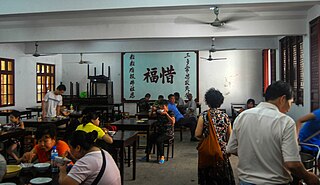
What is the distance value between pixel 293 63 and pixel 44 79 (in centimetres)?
889

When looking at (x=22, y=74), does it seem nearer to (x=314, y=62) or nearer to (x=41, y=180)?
(x=314, y=62)

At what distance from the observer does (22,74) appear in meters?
10.7

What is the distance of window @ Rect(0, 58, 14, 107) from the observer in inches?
381

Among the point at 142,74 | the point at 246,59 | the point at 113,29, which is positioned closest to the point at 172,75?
the point at 142,74

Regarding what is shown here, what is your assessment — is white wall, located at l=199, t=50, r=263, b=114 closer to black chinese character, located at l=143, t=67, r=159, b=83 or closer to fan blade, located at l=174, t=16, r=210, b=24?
black chinese character, located at l=143, t=67, r=159, b=83

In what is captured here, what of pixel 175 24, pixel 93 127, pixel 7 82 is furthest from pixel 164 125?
pixel 7 82

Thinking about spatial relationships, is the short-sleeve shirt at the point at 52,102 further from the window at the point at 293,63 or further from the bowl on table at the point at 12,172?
the window at the point at 293,63

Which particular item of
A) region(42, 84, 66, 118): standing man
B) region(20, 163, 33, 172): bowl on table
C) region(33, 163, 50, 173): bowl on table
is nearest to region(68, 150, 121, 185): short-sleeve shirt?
region(33, 163, 50, 173): bowl on table

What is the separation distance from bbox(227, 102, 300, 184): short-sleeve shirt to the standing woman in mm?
1050

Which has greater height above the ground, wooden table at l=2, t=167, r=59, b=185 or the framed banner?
the framed banner

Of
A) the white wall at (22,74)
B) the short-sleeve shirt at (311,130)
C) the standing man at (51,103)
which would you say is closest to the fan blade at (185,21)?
the standing man at (51,103)

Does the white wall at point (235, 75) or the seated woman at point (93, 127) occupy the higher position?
the white wall at point (235, 75)

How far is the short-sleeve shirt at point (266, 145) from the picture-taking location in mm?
1860

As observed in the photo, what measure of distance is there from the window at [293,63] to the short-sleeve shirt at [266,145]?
18.0ft
